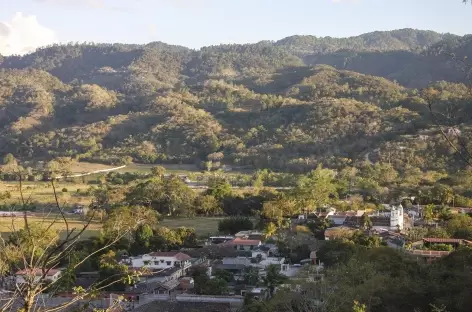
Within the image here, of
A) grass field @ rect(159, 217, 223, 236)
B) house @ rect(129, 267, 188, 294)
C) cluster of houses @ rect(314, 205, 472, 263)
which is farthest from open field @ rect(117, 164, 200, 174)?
house @ rect(129, 267, 188, 294)

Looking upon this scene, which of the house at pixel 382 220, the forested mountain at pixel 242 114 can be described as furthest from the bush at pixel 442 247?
the forested mountain at pixel 242 114

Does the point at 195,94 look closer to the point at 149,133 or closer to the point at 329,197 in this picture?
the point at 149,133

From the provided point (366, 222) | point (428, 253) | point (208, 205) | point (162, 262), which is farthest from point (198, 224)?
point (428, 253)

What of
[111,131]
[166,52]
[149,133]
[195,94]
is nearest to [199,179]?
[149,133]

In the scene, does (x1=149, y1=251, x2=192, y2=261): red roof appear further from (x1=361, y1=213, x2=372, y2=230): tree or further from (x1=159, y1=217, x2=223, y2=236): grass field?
(x1=361, y1=213, x2=372, y2=230): tree

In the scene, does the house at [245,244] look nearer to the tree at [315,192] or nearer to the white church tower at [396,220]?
the white church tower at [396,220]

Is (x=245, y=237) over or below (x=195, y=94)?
below
